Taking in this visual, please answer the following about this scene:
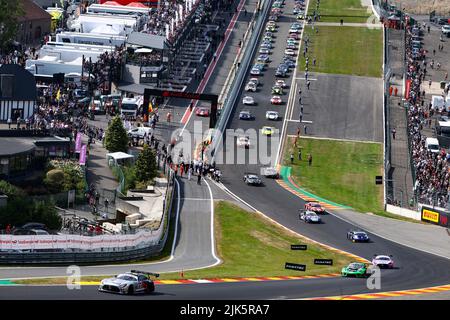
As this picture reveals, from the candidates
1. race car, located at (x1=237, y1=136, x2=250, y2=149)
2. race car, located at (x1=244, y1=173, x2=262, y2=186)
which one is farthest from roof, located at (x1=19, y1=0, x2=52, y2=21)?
race car, located at (x1=244, y1=173, x2=262, y2=186)

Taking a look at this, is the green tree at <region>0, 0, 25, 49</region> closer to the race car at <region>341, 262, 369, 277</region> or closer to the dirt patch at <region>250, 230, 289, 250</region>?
the dirt patch at <region>250, 230, 289, 250</region>

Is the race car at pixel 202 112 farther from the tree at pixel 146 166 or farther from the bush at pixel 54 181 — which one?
the bush at pixel 54 181

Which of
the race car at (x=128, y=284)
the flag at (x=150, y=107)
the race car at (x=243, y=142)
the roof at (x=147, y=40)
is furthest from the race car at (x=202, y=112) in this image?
the race car at (x=128, y=284)

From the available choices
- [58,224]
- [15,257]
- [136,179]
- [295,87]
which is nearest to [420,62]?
[295,87]

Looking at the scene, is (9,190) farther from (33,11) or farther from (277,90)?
(33,11)

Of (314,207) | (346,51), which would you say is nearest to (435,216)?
(314,207)

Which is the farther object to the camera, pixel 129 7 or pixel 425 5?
pixel 425 5
